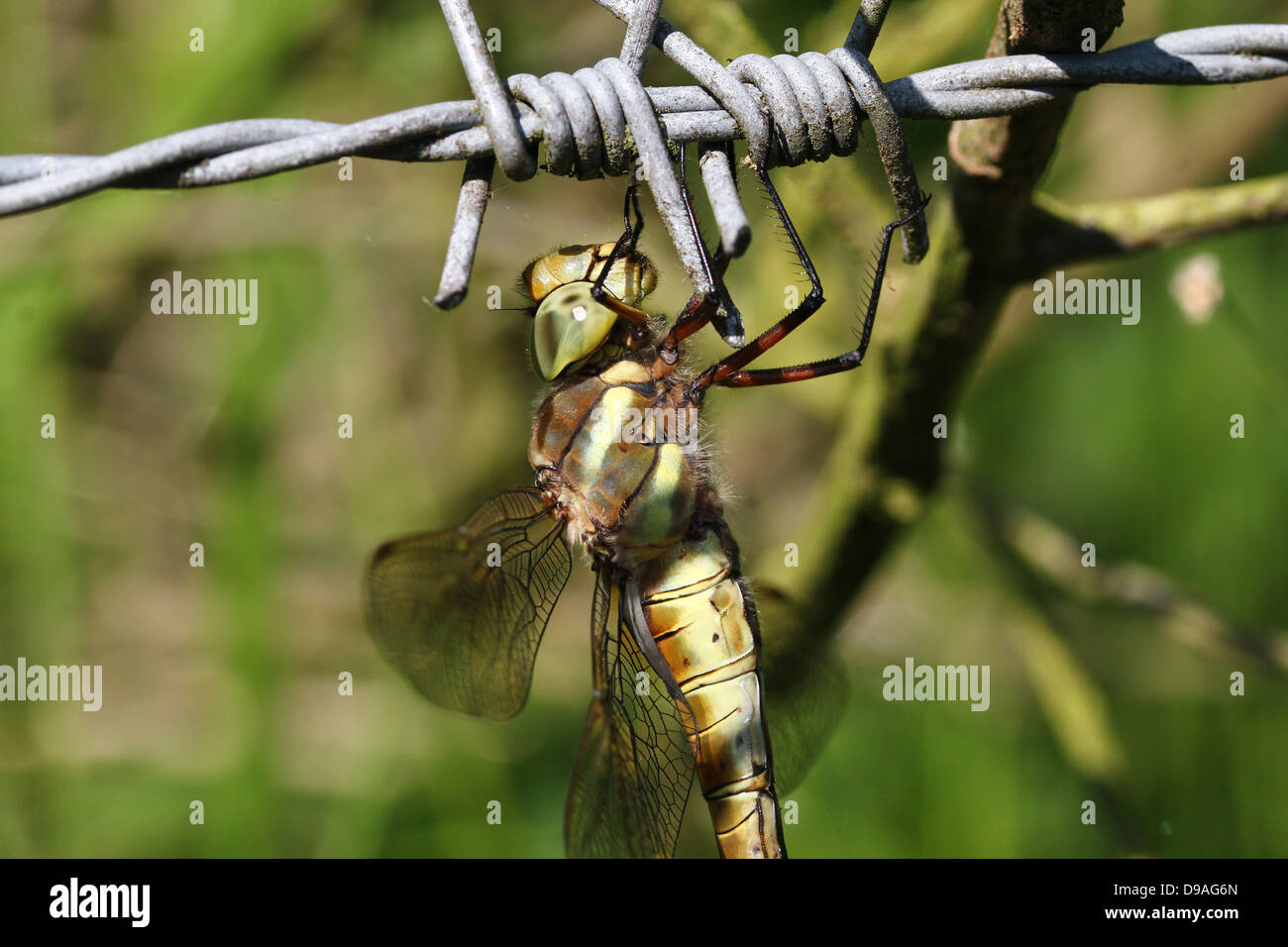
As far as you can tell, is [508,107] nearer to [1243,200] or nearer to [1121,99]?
[1243,200]

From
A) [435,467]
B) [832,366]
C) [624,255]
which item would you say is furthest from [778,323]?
[435,467]

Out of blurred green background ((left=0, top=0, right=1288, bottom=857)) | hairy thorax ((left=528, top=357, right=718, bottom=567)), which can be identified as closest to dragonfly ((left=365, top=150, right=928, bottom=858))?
hairy thorax ((left=528, top=357, right=718, bottom=567))

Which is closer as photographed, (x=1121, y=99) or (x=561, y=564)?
(x=561, y=564)

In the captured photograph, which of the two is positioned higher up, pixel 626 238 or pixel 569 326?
pixel 626 238

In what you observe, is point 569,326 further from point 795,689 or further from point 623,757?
point 795,689

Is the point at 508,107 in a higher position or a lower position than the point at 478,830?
higher

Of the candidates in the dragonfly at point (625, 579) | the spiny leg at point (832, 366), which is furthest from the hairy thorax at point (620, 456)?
the spiny leg at point (832, 366)

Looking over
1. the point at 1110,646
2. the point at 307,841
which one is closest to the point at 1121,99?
the point at 1110,646
